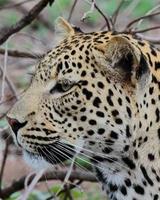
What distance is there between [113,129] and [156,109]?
22 centimetres

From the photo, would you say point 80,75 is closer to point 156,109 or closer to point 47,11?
point 156,109

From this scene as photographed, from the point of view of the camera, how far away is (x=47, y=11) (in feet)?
35.7

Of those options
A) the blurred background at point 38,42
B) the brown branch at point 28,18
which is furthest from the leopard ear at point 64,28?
the blurred background at point 38,42

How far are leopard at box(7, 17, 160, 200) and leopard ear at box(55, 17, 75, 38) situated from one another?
10.8 inches

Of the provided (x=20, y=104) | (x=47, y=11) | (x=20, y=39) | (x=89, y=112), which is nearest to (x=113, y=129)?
(x=89, y=112)

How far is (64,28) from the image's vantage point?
531 cm

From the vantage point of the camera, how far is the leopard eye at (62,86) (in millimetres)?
4824

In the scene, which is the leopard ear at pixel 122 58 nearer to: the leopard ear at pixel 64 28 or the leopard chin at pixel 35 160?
the leopard ear at pixel 64 28

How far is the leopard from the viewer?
474 centimetres

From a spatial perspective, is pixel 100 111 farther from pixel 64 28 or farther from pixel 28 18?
pixel 28 18

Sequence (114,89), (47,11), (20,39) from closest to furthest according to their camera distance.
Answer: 1. (114,89)
2. (20,39)
3. (47,11)

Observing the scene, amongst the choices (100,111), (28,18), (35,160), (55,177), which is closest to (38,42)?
(55,177)

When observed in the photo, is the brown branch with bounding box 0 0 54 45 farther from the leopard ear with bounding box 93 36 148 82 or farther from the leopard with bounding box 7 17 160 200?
the leopard ear with bounding box 93 36 148 82

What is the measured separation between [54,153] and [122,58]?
0.59 meters
